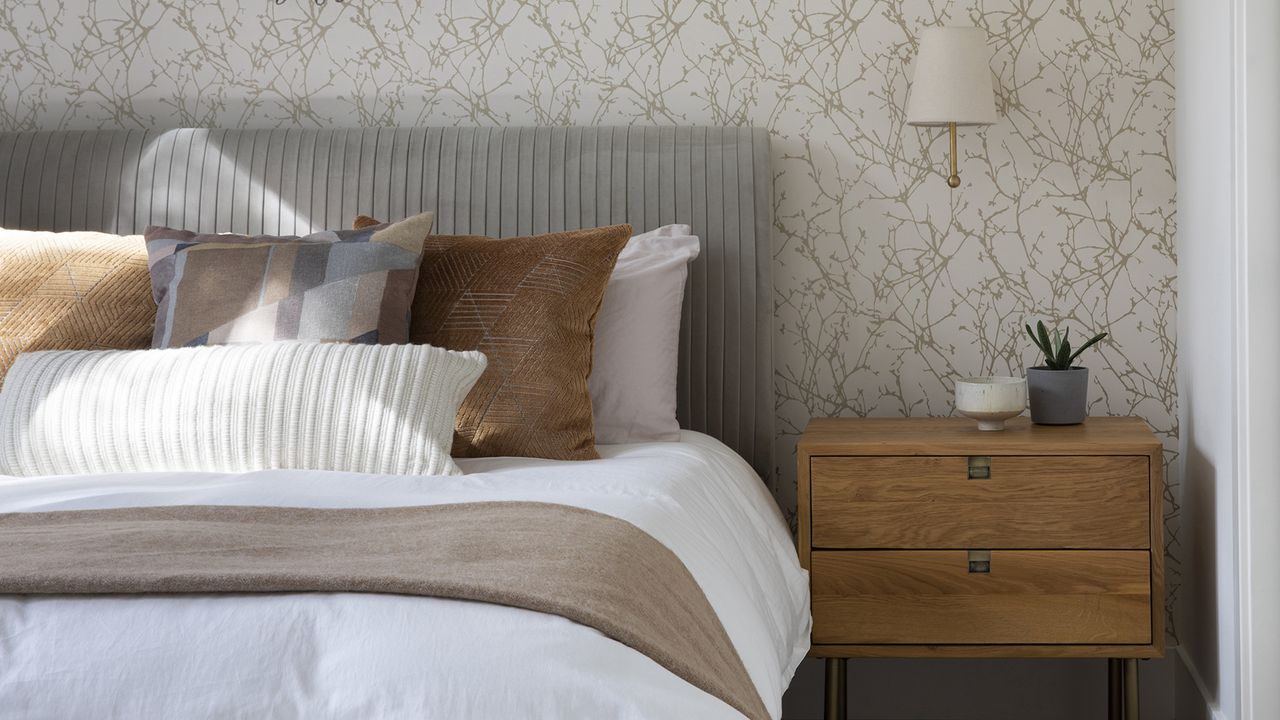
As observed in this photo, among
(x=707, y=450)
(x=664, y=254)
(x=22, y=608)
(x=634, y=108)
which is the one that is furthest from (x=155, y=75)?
(x=22, y=608)

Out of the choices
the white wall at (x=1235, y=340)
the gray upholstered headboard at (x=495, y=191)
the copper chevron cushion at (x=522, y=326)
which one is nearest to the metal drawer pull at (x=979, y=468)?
the white wall at (x=1235, y=340)

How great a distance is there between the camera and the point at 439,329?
2025mm

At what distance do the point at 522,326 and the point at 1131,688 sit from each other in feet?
4.15

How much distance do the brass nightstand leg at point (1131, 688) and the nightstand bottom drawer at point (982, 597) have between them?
3.8 inches

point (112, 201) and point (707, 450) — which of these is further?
point (112, 201)

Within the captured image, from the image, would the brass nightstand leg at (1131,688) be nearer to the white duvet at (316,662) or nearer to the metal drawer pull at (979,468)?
Result: the metal drawer pull at (979,468)

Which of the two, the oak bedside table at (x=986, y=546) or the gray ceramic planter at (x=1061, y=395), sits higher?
the gray ceramic planter at (x=1061, y=395)

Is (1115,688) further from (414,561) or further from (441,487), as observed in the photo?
(414,561)

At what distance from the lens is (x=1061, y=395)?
2.21 m

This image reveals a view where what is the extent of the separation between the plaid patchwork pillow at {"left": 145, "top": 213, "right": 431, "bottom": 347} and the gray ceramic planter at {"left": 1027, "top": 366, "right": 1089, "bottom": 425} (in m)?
1.19

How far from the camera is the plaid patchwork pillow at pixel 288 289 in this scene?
1.90m

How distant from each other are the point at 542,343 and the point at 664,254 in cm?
40

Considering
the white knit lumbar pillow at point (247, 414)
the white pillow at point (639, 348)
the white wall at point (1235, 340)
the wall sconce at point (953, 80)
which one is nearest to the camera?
the white knit lumbar pillow at point (247, 414)

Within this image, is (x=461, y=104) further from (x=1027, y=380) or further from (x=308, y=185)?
(x=1027, y=380)
